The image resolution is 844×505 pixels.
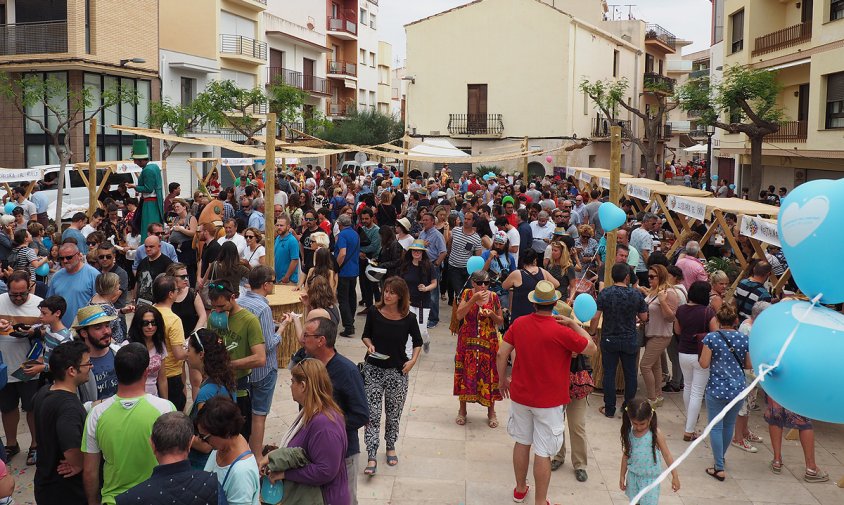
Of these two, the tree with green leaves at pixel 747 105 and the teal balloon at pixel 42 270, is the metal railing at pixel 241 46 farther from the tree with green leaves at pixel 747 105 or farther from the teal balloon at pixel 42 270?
the teal balloon at pixel 42 270

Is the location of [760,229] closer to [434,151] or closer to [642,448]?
[642,448]

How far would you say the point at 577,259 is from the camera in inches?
452

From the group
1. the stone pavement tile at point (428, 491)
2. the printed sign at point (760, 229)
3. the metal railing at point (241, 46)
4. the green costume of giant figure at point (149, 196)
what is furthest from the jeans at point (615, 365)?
the metal railing at point (241, 46)

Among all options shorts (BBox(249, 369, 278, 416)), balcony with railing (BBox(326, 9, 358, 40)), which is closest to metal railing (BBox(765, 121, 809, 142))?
shorts (BBox(249, 369, 278, 416))

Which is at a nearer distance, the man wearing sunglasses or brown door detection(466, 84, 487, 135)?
the man wearing sunglasses

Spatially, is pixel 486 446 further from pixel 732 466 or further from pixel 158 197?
pixel 158 197

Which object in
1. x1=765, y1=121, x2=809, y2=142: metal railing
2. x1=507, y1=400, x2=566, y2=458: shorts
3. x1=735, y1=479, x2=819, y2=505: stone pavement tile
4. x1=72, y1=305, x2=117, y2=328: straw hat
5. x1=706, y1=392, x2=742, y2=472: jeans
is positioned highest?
x1=765, y1=121, x2=809, y2=142: metal railing

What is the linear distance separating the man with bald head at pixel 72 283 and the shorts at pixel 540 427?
397cm

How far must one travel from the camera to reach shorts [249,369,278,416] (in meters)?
6.09

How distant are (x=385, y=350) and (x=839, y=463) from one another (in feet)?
13.6

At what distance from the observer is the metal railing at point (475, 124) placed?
128 feet

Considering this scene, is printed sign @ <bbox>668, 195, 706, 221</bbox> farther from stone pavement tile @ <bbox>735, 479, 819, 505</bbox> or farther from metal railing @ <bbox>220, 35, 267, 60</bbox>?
metal railing @ <bbox>220, 35, 267, 60</bbox>

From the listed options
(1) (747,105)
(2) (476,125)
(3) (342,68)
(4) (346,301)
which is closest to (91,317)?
(4) (346,301)

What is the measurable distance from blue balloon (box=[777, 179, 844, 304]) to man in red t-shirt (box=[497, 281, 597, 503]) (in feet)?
7.66
